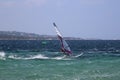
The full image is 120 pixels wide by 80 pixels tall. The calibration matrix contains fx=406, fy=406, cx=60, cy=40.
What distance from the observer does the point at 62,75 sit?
34438 mm

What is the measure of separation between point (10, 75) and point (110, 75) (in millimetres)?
8366

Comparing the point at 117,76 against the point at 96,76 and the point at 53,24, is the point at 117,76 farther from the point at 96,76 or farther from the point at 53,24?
the point at 53,24

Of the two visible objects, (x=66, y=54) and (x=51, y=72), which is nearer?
(x=51, y=72)

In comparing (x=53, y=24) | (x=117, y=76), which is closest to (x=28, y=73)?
(x=117, y=76)

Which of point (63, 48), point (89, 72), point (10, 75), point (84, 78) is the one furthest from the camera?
point (63, 48)

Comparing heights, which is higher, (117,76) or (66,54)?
(117,76)

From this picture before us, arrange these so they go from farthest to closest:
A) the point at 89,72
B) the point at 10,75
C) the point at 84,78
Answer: the point at 89,72 < the point at 10,75 < the point at 84,78

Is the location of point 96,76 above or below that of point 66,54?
above

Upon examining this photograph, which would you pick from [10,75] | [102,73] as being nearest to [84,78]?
[102,73]

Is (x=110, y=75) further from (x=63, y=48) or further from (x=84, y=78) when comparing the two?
(x=63, y=48)

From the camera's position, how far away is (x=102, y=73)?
35.6m

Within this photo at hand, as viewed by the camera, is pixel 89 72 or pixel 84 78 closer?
pixel 84 78

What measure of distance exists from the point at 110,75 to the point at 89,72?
10.0ft

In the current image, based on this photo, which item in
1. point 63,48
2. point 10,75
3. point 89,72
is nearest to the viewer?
point 10,75
